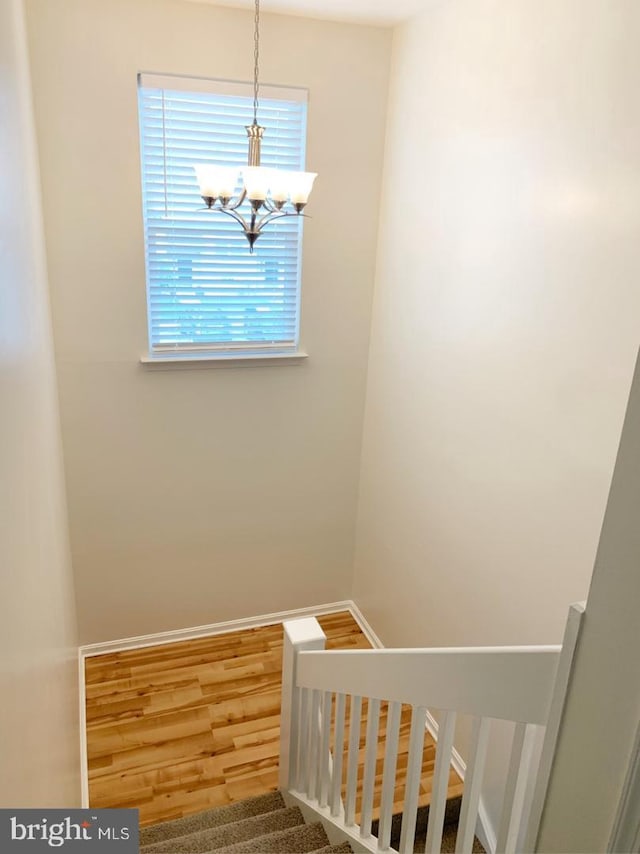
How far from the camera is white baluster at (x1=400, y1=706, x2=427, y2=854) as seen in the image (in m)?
1.41

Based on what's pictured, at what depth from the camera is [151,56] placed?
9.18 ft

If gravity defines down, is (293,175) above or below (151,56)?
below

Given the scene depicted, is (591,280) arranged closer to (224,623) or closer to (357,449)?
(357,449)

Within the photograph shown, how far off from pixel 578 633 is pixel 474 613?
6.72 feet

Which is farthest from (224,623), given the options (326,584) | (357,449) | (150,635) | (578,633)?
(578,633)

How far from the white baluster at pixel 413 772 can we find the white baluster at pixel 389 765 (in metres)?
0.07

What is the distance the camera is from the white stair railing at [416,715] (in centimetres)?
100

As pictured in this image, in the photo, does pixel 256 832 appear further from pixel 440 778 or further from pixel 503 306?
pixel 503 306

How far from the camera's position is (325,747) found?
2.06 metres

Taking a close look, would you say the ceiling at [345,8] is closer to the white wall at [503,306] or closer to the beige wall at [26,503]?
the white wall at [503,306]

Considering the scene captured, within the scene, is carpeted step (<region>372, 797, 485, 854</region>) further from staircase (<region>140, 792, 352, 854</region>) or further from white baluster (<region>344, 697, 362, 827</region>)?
white baluster (<region>344, 697, 362, 827</region>)

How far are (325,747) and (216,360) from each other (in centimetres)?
197

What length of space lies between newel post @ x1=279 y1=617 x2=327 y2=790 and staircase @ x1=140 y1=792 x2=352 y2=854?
0.56ft

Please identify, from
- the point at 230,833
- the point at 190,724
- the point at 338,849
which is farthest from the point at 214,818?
the point at 338,849
